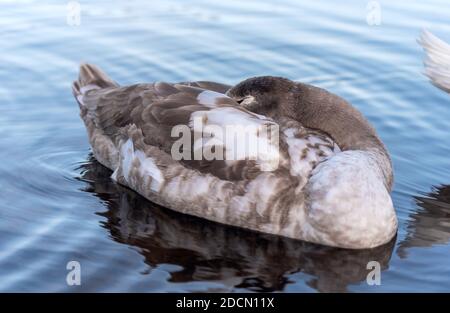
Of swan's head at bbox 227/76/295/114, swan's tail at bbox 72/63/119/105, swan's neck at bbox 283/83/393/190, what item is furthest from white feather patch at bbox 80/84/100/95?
swan's neck at bbox 283/83/393/190

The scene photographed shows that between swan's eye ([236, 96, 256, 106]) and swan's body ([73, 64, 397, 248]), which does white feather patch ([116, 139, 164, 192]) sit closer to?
swan's body ([73, 64, 397, 248])

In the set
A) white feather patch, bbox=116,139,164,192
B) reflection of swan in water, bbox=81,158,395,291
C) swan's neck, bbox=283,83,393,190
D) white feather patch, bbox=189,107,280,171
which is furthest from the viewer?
white feather patch, bbox=116,139,164,192

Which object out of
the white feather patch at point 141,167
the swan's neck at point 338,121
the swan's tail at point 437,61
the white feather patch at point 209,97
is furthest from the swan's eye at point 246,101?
the swan's tail at point 437,61

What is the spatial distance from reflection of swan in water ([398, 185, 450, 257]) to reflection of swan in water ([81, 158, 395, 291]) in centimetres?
29

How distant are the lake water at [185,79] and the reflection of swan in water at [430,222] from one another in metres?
0.01

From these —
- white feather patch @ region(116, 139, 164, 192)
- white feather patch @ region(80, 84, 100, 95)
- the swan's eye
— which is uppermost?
the swan's eye

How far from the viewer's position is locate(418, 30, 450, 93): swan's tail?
31.9 feet

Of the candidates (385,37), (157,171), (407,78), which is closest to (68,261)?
(157,171)

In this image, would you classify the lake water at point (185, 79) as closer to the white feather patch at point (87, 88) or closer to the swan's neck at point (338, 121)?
the white feather patch at point (87, 88)

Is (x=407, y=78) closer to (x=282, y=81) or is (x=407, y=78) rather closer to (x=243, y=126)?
(x=282, y=81)
